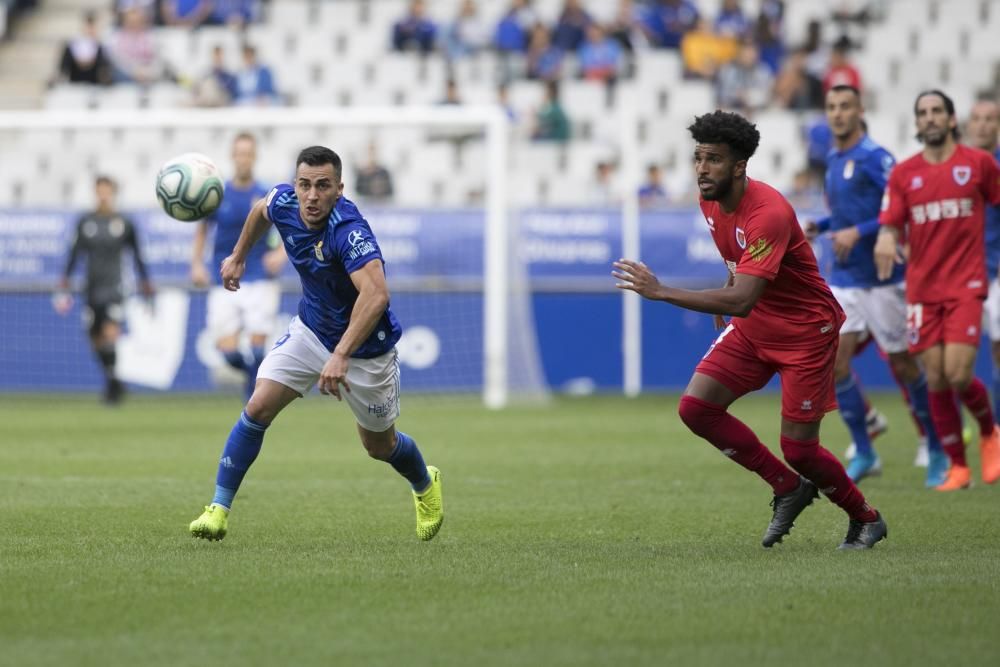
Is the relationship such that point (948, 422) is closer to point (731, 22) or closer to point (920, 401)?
point (920, 401)

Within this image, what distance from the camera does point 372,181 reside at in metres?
20.1

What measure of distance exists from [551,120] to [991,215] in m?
11.1

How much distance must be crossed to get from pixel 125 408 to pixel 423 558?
40.2 ft

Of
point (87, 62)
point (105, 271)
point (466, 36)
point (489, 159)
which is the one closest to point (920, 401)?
point (489, 159)

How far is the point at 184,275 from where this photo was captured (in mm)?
20266

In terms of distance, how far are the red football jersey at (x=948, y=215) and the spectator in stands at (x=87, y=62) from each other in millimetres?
15523

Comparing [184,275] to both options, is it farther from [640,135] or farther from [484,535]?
[484,535]

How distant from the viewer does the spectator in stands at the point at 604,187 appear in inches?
849

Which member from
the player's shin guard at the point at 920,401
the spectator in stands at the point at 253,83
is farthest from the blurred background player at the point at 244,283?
the spectator in stands at the point at 253,83

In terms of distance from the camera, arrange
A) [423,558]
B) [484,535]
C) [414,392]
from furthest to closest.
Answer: [414,392] → [484,535] → [423,558]

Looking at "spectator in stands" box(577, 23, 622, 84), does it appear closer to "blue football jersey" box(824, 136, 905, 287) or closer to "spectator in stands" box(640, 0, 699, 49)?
"spectator in stands" box(640, 0, 699, 49)

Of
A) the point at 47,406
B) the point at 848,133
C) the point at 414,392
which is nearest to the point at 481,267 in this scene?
the point at 414,392

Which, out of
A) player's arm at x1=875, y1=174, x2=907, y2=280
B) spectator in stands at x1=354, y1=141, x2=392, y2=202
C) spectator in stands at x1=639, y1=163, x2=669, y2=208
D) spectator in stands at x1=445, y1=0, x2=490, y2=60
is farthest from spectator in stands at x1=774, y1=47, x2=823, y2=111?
player's arm at x1=875, y1=174, x2=907, y2=280

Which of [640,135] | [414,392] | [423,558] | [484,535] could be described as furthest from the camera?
[640,135]
